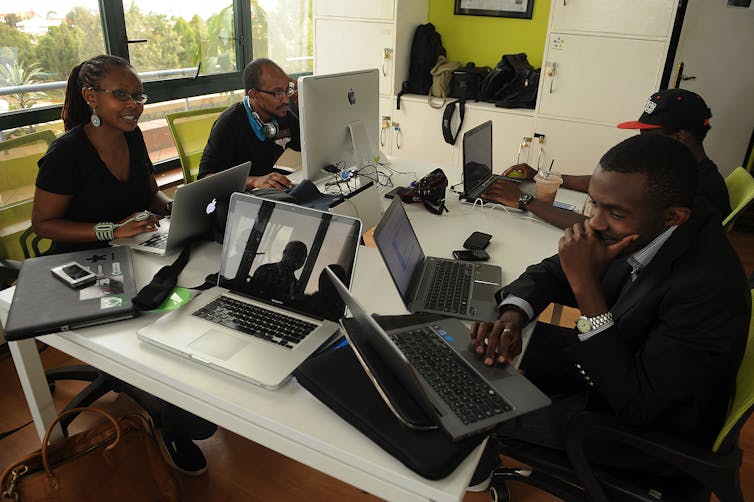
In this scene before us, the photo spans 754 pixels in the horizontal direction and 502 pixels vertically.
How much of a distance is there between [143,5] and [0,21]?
0.79m

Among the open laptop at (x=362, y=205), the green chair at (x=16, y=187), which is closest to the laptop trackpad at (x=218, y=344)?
the open laptop at (x=362, y=205)

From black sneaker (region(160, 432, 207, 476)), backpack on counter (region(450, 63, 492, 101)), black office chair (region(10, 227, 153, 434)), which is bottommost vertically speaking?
black sneaker (region(160, 432, 207, 476))

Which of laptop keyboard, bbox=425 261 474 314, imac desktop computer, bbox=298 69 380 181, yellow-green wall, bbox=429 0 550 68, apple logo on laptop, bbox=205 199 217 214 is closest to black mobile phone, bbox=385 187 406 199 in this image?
imac desktop computer, bbox=298 69 380 181

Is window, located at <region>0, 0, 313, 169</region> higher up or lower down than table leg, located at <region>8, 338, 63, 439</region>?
higher up

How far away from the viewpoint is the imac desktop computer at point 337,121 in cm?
193

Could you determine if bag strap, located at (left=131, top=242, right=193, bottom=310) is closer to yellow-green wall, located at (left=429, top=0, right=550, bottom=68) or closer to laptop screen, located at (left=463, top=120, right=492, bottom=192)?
laptop screen, located at (left=463, top=120, right=492, bottom=192)

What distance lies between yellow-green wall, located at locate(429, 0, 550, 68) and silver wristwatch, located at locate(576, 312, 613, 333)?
336 cm

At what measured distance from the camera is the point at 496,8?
13.3 ft

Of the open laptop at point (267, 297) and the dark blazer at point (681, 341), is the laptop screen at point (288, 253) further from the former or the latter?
the dark blazer at point (681, 341)

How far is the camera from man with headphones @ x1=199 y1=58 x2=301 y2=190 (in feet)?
7.95

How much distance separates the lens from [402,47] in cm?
409

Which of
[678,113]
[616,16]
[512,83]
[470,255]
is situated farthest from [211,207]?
[616,16]

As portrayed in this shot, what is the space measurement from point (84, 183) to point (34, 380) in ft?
2.20

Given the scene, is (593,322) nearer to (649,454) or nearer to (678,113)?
(649,454)
